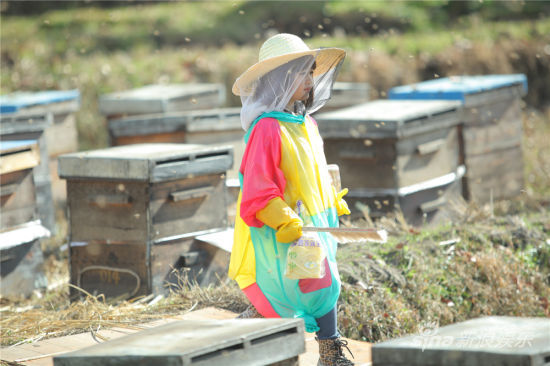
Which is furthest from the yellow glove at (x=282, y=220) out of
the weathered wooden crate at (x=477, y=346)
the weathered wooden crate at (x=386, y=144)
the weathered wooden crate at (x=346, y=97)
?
the weathered wooden crate at (x=346, y=97)

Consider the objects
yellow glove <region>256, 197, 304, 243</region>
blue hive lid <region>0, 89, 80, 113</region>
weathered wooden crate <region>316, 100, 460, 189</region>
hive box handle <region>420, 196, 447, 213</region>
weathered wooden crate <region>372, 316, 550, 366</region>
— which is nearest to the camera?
weathered wooden crate <region>372, 316, 550, 366</region>

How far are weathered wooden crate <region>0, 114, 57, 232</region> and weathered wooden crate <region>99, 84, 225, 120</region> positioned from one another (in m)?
1.60

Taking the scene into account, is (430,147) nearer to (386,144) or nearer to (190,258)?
(386,144)

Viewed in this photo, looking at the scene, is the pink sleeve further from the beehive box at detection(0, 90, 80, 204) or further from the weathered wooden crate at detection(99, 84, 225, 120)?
the weathered wooden crate at detection(99, 84, 225, 120)

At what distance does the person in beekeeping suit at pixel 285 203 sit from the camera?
3.49 m

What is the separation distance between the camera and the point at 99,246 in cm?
540

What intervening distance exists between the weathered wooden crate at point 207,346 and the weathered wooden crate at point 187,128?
406 cm

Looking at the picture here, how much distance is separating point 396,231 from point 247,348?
145 inches

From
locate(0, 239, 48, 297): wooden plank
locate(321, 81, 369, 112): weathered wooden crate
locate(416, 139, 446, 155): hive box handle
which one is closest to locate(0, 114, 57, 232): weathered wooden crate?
locate(0, 239, 48, 297): wooden plank

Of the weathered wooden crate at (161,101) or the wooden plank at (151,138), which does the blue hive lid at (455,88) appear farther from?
the wooden plank at (151,138)

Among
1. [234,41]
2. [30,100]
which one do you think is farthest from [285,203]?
[234,41]

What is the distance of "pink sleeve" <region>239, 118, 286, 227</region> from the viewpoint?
3507 mm

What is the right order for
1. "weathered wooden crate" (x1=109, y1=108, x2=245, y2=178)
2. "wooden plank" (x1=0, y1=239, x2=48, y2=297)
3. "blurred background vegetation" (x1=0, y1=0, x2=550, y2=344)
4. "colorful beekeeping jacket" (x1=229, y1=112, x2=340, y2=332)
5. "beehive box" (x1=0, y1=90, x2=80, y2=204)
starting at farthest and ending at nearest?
"beehive box" (x1=0, y1=90, x2=80, y2=204), "weathered wooden crate" (x1=109, y1=108, x2=245, y2=178), "wooden plank" (x1=0, y1=239, x2=48, y2=297), "blurred background vegetation" (x1=0, y1=0, x2=550, y2=344), "colorful beekeeping jacket" (x1=229, y1=112, x2=340, y2=332)

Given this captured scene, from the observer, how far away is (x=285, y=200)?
142 inches
